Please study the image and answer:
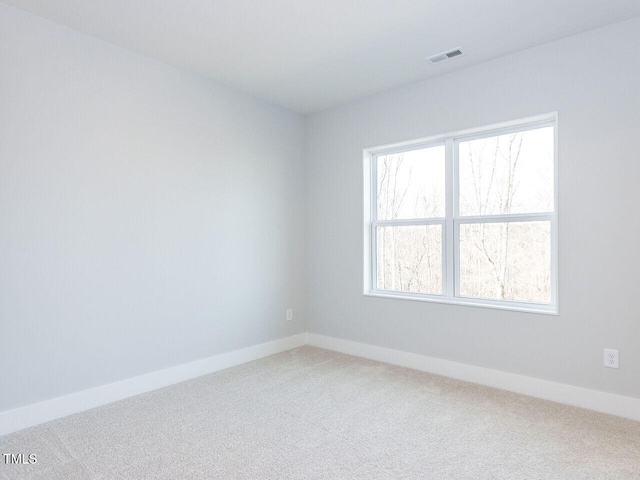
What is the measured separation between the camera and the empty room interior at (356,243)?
2352 mm

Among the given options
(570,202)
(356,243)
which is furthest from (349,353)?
(570,202)

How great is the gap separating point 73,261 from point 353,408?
85.0 inches

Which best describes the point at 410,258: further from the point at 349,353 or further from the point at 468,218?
the point at 349,353

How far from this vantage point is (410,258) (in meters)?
3.78

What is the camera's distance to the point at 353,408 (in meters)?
2.72

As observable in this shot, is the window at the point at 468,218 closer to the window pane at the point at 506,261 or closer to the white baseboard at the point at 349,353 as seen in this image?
the window pane at the point at 506,261

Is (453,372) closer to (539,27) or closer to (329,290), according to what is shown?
(329,290)

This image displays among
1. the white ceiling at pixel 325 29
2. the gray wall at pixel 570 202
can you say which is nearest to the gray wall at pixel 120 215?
the white ceiling at pixel 325 29

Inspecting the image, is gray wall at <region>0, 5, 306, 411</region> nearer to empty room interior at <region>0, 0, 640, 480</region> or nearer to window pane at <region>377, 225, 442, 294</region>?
empty room interior at <region>0, 0, 640, 480</region>

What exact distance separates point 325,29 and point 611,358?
293cm

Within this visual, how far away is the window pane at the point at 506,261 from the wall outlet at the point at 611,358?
0.50 meters

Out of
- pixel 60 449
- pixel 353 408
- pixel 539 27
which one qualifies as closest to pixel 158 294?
pixel 60 449

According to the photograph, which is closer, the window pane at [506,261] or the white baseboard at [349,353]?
the white baseboard at [349,353]

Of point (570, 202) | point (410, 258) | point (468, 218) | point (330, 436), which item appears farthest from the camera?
point (410, 258)
